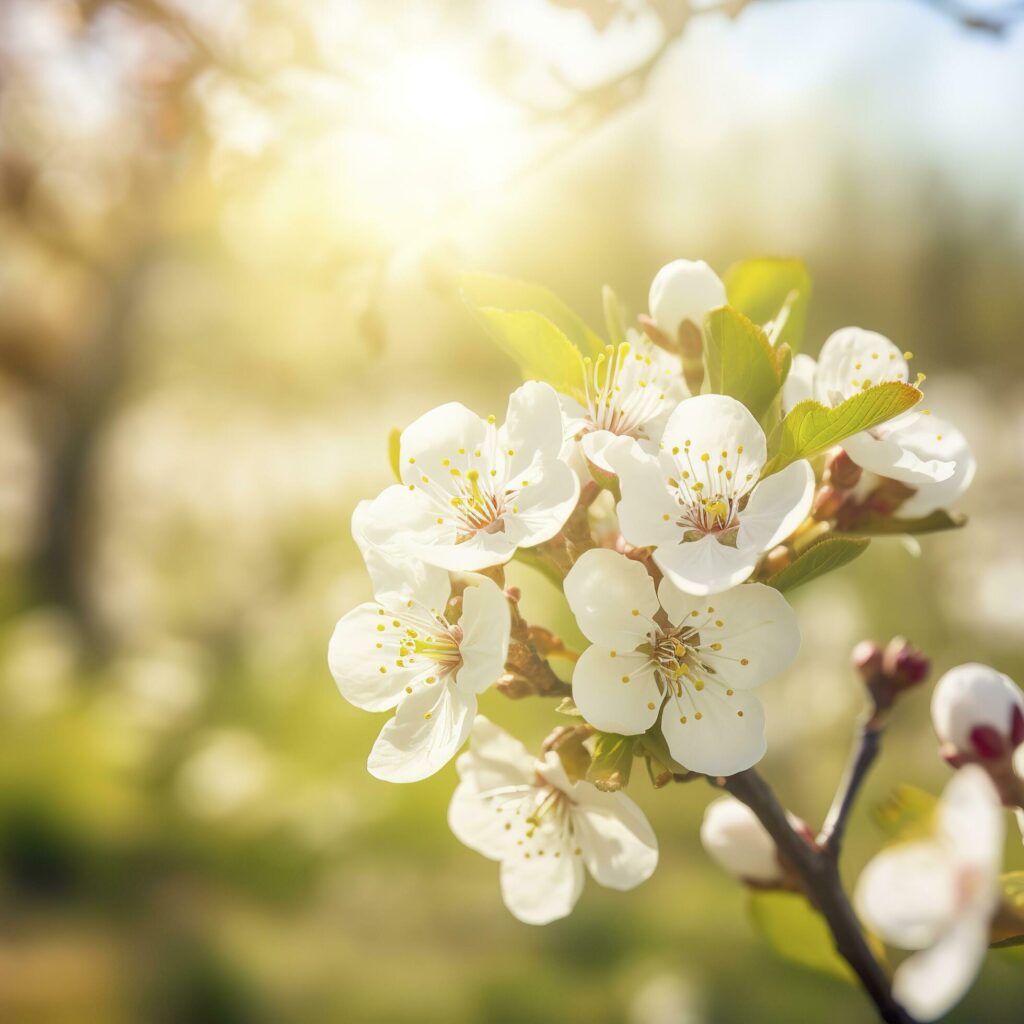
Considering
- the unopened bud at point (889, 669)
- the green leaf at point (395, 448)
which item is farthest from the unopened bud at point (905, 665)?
the green leaf at point (395, 448)

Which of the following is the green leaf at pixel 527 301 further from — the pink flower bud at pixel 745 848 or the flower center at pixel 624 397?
the pink flower bud at pixel 745 848

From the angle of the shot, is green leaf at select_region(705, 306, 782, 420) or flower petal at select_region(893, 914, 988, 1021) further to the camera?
green leaf at select_region(705, 306, 782, 420)

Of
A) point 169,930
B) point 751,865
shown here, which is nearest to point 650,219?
point 169,930

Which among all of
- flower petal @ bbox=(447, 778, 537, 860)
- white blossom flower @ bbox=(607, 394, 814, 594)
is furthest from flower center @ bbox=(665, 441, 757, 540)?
flower petal @ bbox=(447, 778, 537, 860)

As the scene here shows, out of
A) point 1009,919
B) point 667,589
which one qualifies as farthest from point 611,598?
point 1009,919

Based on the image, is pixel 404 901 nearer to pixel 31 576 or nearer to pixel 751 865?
pixel 751 865

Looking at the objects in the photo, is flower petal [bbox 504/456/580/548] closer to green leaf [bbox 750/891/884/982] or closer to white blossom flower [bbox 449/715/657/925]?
white blossom flower [bbox 449/715/657/925]
